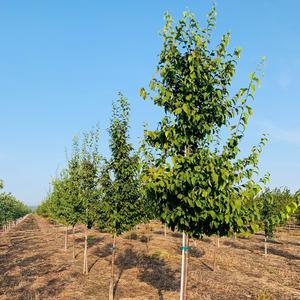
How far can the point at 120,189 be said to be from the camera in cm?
1498

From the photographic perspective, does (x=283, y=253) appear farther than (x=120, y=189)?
Yes

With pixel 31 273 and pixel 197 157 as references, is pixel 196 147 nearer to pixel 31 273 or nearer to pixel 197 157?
pixel 197 157

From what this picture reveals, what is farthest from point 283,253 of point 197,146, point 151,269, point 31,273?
point 197,146

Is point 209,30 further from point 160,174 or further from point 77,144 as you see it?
point 77,144

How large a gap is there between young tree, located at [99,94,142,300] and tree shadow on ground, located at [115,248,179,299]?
3.89m

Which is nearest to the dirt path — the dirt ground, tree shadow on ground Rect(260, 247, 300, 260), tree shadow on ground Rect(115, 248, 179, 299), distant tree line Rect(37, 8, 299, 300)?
the dirt ground

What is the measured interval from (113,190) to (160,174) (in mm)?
7474

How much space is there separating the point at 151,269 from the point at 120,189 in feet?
30.6

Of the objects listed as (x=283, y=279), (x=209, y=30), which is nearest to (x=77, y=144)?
(x=283, y=279)

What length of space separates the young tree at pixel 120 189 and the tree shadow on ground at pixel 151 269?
3.89m

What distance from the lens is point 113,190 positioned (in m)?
15.0

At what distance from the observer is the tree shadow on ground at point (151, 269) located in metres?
17.9

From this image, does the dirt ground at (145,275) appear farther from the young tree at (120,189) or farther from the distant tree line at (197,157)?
the distant tree line at (197,157)

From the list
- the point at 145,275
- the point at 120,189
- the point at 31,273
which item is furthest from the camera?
the point at 31,273
